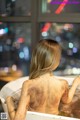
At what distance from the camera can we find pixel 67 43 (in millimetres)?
2062

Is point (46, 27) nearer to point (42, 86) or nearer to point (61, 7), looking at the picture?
point (61, 7)

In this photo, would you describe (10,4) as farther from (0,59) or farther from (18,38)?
(0,59)

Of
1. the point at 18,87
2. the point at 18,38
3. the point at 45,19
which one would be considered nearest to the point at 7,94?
the point at 18,87

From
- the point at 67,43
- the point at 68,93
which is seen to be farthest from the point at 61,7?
the point at 68,93

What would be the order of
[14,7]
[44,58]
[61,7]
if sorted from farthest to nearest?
[14,7] < [61,7] < [44,58]

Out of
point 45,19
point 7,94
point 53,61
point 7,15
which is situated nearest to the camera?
point 53,61

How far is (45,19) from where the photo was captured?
1.99m

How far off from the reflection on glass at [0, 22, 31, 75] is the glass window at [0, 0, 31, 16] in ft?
0.28

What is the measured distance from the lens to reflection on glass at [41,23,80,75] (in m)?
2.04

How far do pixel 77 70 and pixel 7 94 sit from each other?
3.88 feet

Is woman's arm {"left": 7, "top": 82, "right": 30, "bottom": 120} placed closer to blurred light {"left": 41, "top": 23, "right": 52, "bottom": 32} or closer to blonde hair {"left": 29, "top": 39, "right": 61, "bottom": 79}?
blonde hair {"left": 29, "top": 39, "right": 61, "bottom": 79}

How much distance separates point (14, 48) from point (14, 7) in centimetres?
33

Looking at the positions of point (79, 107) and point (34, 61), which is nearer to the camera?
point (34, 61)

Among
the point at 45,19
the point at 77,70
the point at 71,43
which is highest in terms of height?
the point at 45,19
